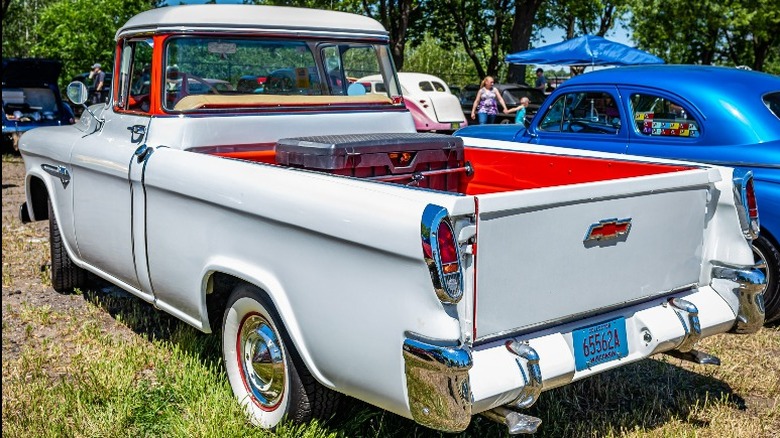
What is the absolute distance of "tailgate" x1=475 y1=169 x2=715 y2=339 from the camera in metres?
2.74

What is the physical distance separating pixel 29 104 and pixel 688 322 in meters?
12.8

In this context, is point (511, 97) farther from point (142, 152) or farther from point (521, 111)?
point (142, 152)

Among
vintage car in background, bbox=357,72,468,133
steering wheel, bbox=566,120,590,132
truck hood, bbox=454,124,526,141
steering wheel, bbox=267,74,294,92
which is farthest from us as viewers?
vintage car in background, bbox=357,72,468,133

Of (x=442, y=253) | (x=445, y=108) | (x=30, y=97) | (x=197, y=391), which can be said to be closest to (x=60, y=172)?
(x=197, y=391)

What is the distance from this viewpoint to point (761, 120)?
5.41 metres

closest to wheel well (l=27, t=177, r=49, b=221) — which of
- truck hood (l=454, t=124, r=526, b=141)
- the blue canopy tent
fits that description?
truck hood (l=454, t=124, r=526, b=141)

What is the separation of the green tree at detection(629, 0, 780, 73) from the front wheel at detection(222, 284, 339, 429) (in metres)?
23.2

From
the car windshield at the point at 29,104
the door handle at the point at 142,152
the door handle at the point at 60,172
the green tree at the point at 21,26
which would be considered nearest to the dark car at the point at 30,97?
the car windshield at the point at 29,104

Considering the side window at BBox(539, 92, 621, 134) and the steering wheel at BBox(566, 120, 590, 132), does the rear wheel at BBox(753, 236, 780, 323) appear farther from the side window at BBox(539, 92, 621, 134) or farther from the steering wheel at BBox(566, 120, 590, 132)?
the steering wheel at BBox(566, 120, 590, 132)

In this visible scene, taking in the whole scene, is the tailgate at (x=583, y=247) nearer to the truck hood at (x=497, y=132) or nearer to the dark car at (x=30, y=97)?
the truck hood at (x=497, y=132)

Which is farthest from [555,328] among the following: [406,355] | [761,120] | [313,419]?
[761,120]

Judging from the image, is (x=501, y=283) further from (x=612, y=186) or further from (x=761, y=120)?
(x=761, y=120)

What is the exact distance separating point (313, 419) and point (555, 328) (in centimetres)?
102

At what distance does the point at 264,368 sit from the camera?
3.42 metres
